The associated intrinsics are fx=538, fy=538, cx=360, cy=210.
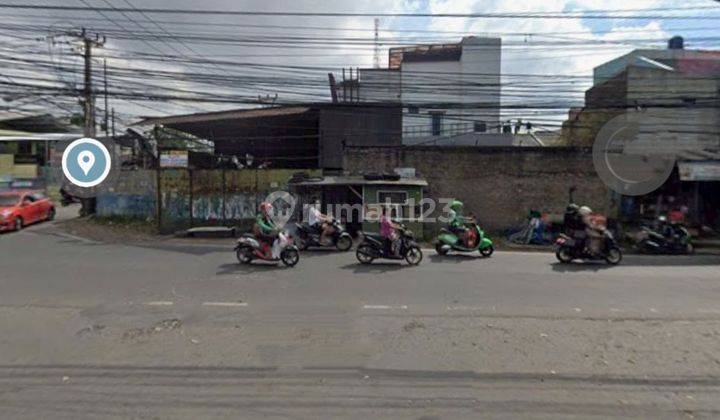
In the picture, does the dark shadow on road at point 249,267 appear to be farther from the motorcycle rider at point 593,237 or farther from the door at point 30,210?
the door at point 30,210

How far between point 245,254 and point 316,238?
3.19 m

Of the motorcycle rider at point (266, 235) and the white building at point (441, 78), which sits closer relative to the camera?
the motorcycle rider at point (266, 235)

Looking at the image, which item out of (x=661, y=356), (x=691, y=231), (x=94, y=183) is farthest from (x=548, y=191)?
(x=94, y=183)

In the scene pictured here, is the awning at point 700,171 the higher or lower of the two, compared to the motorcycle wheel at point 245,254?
higher

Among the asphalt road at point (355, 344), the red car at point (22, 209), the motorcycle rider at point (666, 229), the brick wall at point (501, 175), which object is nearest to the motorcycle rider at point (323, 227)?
the asphalt road at point (355, 344)

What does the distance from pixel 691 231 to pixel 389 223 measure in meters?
12.1

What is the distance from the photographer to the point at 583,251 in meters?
13.0

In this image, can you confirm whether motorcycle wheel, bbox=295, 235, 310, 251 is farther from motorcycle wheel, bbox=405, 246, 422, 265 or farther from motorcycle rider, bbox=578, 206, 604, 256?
motorcycle rider, bbox=578, 206, 604, 256

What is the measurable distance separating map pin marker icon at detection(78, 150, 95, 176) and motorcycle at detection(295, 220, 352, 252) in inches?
520

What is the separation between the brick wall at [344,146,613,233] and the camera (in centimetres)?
2017

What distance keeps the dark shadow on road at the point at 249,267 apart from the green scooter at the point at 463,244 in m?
4.56

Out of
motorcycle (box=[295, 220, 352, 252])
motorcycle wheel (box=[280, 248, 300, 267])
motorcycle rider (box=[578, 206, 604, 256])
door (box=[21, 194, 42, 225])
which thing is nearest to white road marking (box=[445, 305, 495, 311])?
motorcycle wheel (box=[280, 248, 300, 267])

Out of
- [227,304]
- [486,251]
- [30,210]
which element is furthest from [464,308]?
[30,210]

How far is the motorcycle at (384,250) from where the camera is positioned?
12438 mm
